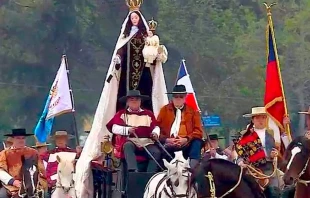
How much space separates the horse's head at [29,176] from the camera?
14.0 m

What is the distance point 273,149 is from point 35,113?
28684 millimetres

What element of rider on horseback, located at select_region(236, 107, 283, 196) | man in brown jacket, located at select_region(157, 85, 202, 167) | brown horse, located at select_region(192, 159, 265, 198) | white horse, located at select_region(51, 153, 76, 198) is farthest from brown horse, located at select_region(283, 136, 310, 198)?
white horse, located at select_region(51, 153, 76, 198)

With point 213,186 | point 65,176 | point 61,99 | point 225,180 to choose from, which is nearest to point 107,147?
point 65,176

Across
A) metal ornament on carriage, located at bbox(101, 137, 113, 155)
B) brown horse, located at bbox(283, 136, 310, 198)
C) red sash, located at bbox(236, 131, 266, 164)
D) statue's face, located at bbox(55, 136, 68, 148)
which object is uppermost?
statue's face, located at bbox(55, 136, 68, 148)

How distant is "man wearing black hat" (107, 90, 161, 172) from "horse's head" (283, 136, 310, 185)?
2956 mm

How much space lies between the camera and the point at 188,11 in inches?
1623

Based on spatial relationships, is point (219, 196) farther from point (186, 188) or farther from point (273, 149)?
point (273, 149)

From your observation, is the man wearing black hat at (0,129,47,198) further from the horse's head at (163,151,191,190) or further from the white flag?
the white flag

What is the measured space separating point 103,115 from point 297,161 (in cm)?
541

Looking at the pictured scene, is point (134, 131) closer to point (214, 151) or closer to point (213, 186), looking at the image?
point (214, 151)

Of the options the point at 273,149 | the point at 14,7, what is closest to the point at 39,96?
the point at 14,7

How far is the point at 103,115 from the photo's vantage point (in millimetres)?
16062

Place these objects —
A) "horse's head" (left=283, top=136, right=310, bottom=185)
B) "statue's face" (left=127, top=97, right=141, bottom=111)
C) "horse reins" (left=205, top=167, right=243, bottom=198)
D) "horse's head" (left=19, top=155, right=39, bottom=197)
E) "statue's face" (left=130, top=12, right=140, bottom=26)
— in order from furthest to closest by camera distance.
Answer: "statue's face" (left=130, top=12, right=140, bottom=26) → "statue's face" (left=127, top=97, right=141, bottom=111) → "horse's head" (left=19, top=155, right=39, bottom=197) → "horse's head" (left=283, top=136, right=310, bottom=185) → "horse reins" (left=205, top=167, right=243, bottom=198)

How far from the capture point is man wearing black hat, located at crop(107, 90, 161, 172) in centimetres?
1406
